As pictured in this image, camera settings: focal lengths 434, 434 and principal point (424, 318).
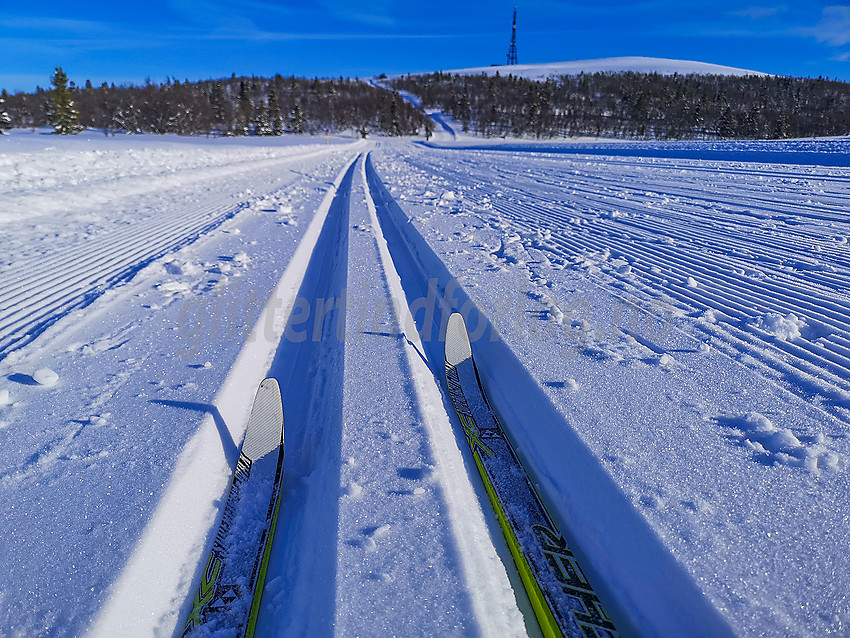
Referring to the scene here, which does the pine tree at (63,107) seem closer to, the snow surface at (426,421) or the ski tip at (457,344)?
the snow surface at (426,421)

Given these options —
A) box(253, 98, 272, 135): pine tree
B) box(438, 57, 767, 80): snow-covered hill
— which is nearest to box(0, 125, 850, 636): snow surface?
box(253, 98, 272, 135): pine tree

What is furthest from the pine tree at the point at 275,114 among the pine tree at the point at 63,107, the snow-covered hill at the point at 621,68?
the snow-covered hill at the point at 621,68

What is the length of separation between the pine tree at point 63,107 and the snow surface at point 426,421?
44.6 meters

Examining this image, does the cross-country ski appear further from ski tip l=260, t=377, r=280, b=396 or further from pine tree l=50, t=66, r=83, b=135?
pine tree l=50, t=66, r=83, b=135

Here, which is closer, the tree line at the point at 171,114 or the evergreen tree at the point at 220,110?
the tree line at the point at 171,114

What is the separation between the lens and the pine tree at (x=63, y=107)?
37.6 meters

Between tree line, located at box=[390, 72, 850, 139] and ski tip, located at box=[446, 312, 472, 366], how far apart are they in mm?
52397

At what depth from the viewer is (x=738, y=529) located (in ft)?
6.14

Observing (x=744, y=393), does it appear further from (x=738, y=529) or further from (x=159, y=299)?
(x=159, y=299)

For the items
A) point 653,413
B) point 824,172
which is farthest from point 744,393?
point 824,172

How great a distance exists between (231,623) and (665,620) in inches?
69.6

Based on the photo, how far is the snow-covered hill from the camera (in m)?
135

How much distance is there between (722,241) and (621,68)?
172978 mm

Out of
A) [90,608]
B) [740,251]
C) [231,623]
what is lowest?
[231,623]
